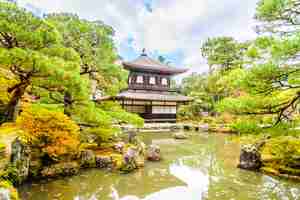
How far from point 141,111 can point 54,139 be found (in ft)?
43.4

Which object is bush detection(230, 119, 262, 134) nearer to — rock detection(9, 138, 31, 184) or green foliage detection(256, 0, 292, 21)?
green foliage detection(256, 0, 292, 21)

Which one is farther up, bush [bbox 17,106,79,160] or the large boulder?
bush [bbox 17,106,79,160]

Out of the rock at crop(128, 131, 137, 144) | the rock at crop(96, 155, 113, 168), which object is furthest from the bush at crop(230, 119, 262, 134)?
the rock at crop(128, 131, 137, 144)

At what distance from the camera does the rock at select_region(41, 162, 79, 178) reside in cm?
452

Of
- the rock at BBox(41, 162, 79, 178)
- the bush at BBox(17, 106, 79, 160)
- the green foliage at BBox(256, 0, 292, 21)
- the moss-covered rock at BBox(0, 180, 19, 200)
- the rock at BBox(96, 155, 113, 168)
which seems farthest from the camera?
the rock at BBox(96, 155, 113, 168)

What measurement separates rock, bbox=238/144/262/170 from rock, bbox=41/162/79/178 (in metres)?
5.02

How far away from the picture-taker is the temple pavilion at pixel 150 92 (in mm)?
16938

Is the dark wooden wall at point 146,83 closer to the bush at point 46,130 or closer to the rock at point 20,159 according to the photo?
the bush at point 46,130

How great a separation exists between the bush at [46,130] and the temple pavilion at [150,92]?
37.3 ft

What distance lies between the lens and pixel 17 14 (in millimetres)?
3547

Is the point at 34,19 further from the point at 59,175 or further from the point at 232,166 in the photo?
the point at 232,166

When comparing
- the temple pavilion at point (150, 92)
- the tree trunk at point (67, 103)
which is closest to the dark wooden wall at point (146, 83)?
the temple pavilion at point (150, 92)

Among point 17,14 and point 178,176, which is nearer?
point 17,14

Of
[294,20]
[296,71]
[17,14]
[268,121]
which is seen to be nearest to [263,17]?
[294,20]
